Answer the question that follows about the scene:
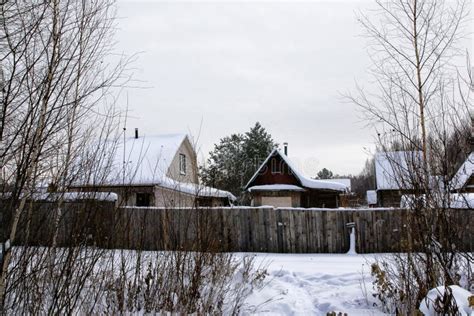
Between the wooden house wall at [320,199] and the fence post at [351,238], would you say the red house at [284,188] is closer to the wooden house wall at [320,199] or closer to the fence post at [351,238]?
the wooden house wall at [320,199]

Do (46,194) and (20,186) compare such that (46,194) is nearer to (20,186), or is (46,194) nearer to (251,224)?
(20,186)

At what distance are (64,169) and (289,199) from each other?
2047cm

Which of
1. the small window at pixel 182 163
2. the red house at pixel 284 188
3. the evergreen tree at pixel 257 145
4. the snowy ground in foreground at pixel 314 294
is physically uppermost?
the evergreen tree at pixel 257 145

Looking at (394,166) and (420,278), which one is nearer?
(420,278)

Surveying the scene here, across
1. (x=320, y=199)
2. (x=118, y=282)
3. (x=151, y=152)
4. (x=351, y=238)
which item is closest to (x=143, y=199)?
(x=151, y=152)

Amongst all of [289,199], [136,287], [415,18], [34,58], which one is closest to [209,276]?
[136,287]

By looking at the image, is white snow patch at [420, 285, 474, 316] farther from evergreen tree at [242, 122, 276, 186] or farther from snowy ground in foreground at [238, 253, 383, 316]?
evergreen tree at [242, 122, 276, 186]

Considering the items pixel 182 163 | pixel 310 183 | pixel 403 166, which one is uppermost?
pixel 182 163

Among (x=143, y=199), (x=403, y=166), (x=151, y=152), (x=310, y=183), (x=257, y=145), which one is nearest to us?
(x=403, y=166)

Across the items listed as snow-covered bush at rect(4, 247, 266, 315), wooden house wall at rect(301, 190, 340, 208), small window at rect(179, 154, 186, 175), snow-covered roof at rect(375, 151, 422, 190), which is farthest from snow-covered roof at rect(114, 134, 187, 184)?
snow-covered roof at rect(375, 151, 422, 190)

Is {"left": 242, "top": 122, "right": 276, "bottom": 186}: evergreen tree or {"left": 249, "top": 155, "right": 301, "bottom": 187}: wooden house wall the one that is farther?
{"left": 242, "top": 122, "right": 276, "bottom": 186}: evergreen tree

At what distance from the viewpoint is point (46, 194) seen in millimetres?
3072

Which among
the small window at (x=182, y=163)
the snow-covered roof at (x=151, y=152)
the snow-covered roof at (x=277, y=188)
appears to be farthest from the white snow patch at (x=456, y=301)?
the snow-covered roof at (x=277, y=188)

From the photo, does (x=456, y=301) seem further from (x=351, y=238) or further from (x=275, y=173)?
(x=275, y=173)
